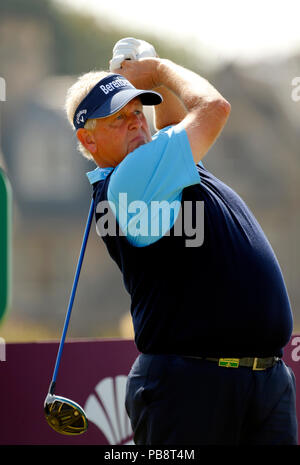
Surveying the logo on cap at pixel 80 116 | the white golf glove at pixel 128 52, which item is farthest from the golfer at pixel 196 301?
the white golf glove at pixel 128 52

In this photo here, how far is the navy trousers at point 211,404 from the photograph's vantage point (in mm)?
1816

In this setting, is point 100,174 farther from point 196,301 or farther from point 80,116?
point 196,301

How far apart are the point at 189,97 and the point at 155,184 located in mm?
279

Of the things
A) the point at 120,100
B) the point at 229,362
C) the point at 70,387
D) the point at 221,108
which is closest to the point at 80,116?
the point at 120,100

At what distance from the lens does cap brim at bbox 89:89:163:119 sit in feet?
6.41

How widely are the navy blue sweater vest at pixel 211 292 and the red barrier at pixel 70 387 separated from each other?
150 cm

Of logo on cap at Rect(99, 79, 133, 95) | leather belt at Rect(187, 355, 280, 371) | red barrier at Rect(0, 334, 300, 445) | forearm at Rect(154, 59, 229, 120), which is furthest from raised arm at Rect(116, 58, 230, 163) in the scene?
red barrier at Rect(0, 334, 300, 445)

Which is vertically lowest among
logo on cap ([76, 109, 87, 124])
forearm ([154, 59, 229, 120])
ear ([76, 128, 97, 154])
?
ear ([76, 128, 97, 154])

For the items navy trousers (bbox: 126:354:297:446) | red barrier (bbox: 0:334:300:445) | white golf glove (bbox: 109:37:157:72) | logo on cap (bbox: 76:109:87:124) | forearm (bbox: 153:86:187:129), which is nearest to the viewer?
navy trousers (bbox: 126:354:297:446)

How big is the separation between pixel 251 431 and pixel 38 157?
4.10 meters

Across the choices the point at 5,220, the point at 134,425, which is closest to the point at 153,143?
the point at 134,425

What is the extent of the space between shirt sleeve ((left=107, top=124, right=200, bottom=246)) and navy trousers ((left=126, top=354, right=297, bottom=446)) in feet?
→ 1.19

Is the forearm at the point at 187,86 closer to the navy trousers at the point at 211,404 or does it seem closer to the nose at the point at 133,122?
the nose at the point at 133,122

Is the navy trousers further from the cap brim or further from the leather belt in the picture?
the cap brim
